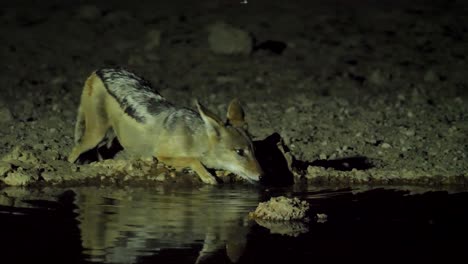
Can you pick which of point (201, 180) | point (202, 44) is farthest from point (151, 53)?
point (201, 180)

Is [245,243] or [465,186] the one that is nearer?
[245,243]

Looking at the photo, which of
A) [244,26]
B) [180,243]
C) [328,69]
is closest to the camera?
[180,243]

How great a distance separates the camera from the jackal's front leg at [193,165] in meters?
9.77

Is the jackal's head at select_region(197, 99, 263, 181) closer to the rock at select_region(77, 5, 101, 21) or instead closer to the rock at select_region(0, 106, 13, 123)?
the rock at select_region(0, 106, 13, 123)

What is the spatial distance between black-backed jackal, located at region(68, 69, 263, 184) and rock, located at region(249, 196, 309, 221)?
1317 millimetres

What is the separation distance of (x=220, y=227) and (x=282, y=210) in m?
0.59

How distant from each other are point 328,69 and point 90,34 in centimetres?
445

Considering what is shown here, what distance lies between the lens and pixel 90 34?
59.2 feet

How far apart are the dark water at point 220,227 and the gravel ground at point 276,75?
0.82m

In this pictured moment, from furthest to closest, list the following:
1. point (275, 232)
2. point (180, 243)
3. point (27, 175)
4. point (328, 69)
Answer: point (328, 69), point (27, 175), point (275, 232), point (180, 243)

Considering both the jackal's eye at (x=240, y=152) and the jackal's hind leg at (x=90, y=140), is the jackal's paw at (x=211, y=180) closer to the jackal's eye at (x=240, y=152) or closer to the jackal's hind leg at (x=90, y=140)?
the jackal's eye at (x=240, y=152)

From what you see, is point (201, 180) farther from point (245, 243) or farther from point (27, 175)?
point (245, 243)

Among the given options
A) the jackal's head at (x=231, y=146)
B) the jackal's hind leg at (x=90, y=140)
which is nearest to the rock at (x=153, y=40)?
the jackal's hind leg at (x=90, y=140)

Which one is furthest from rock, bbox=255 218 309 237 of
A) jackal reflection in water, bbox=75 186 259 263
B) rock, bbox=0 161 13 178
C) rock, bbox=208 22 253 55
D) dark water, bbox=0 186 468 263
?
rock, bbox=208 22 253 55
